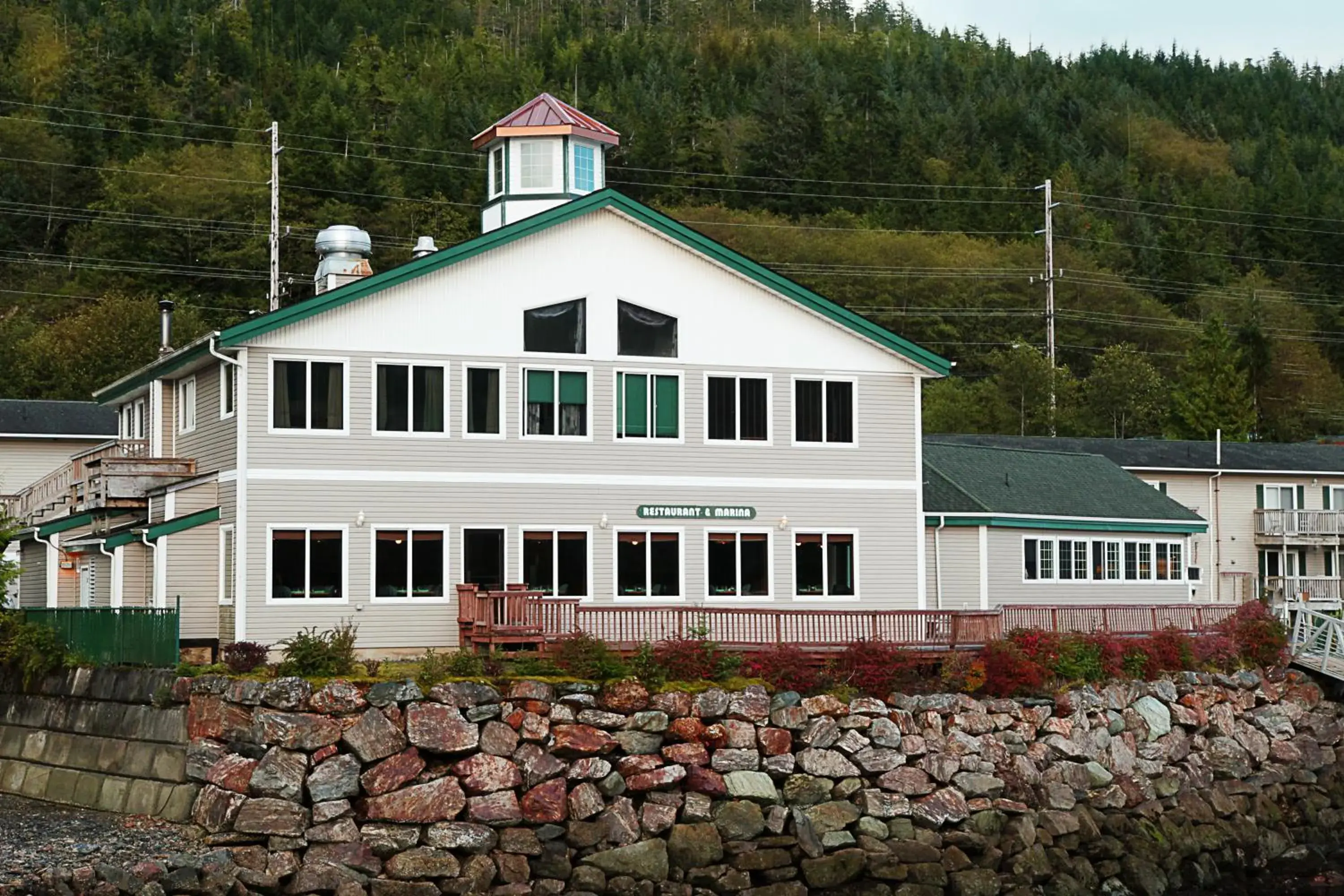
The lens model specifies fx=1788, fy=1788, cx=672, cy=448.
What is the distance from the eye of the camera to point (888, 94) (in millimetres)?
137125

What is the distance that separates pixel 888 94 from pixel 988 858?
4455 inches

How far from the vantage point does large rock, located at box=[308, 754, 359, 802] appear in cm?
2658

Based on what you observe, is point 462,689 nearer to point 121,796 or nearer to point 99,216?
point 121,796

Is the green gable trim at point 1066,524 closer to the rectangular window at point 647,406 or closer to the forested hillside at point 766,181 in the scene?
the rectangular window at point 647,406

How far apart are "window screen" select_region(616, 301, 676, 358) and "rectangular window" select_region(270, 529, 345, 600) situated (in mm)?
6857

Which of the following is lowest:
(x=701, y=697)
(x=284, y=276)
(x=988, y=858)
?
(x=988, y=858)

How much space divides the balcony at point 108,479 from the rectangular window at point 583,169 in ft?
32.8

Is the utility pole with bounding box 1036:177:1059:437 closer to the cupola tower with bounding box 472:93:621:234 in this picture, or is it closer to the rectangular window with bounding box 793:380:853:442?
the rectangular window with bounding box 793:380:853:442

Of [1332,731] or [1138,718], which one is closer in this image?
[1138,718]

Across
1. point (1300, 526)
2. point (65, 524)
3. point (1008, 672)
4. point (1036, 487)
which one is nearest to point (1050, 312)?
point (1300, 526)

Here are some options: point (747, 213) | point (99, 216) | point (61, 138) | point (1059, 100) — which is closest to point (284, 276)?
point (99, 216)

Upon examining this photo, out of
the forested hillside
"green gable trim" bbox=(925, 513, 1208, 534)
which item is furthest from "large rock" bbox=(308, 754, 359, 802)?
the forested hillside

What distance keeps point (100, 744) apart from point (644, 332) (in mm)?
12803

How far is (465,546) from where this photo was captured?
33.2 m
